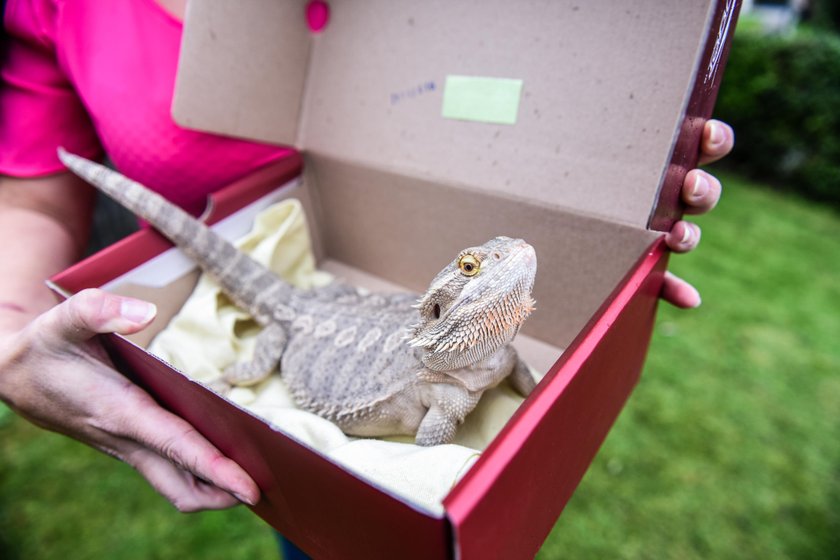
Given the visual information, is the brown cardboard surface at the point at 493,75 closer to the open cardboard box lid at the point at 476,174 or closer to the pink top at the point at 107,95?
the open cardboard box lid at the point at 476,174

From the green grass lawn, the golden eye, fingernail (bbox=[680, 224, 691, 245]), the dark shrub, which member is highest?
the dark shrub

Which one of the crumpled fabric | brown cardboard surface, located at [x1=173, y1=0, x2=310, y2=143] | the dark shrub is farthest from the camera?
the dark shrub

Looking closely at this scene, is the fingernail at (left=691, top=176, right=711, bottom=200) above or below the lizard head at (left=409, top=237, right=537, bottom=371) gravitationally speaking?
above

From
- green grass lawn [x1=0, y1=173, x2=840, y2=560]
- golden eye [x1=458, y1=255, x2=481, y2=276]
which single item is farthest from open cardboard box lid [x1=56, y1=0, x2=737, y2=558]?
green grass lawn [x1=0, y1=173, x2=840, y2=560]

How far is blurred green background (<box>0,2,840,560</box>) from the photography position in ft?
7.66

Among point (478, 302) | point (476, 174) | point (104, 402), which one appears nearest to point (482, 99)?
point (476, 174)

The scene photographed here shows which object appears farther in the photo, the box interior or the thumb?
the box interior

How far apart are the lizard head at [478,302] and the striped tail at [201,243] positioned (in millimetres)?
686

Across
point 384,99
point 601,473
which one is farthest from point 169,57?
point 601,473

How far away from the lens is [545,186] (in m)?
1.33

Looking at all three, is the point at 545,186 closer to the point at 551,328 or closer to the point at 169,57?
the point at 551,328

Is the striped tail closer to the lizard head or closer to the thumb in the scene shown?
the thumb

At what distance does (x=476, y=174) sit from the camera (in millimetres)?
1438

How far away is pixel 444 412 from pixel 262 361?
617 millimetres
